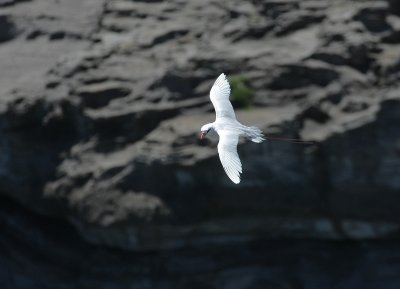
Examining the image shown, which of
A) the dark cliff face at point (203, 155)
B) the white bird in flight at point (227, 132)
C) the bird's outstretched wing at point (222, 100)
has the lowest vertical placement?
the dark cliff face at point (203, 155)

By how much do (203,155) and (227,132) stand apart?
355cm

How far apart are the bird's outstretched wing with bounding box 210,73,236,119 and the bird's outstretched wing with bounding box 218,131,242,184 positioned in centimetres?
72

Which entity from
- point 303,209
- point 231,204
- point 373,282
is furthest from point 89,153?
point 373,282

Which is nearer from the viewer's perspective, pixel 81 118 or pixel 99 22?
pixel 81 118

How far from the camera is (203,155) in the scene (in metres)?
13.0

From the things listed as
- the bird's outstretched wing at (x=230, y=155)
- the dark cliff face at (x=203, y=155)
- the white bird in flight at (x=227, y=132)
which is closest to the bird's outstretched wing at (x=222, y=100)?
the white bird in flight at (x=227, y=132)

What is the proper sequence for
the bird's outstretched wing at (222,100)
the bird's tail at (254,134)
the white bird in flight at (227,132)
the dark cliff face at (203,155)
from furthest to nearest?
the dark cliff face at (203,155)
the bird's outstretched wing at (222,100)
the bird's tail at (254,134)
the white bird in flight at (227,132)

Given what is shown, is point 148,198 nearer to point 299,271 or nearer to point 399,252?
point 299,271

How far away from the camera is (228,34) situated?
1408 cm

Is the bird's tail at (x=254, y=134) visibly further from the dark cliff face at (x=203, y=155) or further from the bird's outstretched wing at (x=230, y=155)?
the dark cliff face at (x=203, y=155)

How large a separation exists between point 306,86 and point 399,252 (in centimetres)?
230

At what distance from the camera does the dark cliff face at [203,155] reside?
13.0m

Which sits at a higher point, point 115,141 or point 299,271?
point 115,141

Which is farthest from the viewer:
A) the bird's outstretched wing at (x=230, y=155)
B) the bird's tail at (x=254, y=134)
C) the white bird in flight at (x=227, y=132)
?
the bird's tail at (x=254, y=134)
